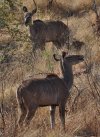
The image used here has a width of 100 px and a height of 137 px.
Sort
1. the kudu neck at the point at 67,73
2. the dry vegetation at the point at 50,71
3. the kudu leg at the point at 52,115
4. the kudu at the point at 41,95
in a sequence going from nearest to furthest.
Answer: the dry vegetation at the point at 50,71 < the kudu at the point at 41,95 < the kudu leg at the point at 52,115 < the kudu neck at the point at 67,73

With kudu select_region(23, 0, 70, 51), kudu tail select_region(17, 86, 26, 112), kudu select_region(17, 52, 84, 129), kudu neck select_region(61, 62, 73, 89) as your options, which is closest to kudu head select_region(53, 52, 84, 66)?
kudu neck select_region(61, 62, 73, 89)

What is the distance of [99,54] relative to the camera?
16.6 metres

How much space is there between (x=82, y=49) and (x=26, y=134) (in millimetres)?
8038

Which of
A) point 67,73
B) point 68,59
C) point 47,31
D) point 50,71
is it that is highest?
point 47,31

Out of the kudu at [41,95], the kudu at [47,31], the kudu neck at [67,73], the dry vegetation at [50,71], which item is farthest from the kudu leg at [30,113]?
the kudu at [47,31]

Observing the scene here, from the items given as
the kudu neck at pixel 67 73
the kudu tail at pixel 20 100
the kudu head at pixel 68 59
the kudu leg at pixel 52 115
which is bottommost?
the kudu leg at pixel 52 115

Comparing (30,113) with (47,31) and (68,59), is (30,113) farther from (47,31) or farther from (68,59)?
(47,31)

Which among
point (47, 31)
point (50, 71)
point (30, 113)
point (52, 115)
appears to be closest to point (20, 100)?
point (30, 113)

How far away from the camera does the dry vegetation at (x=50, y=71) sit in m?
10.4

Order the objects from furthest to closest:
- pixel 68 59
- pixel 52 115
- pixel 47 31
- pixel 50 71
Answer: pixel 47 31
pixel 50 71
pixel 68 59
pixel 52 115

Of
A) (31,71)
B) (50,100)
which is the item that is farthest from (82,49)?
(50,100)

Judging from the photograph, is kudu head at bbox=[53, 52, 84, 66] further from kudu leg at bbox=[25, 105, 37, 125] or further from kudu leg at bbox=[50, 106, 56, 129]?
kudu leg at bbox=[25, 105, 37, 125]

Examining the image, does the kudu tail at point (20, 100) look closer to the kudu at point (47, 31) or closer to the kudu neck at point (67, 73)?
the kudu neck at point (67, 73)

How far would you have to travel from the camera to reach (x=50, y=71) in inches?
577
